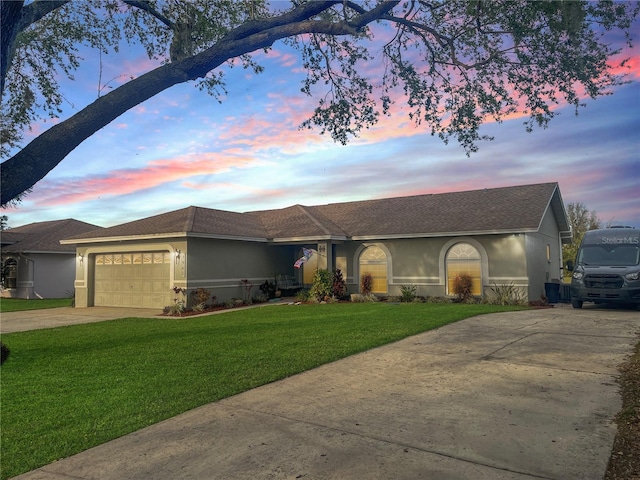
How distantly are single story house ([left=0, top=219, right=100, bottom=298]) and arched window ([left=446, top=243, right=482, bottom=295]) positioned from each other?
75.9 ft

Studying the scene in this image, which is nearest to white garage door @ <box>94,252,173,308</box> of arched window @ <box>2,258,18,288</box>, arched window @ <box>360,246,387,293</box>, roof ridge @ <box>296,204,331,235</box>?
roof ridge @ <box>296,204,331,235</box>

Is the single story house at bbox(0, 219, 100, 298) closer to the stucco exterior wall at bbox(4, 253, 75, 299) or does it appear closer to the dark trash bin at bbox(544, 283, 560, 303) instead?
the stucco exterior wall at bbox(4, 253, 75, 299)

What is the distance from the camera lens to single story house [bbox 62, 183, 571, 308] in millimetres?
18828

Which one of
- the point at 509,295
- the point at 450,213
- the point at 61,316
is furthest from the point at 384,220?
the point at 61,316

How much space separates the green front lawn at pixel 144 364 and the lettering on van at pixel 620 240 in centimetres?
517

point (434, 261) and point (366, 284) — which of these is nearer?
point (434, 261)

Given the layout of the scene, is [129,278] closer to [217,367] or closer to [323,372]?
[217,367]

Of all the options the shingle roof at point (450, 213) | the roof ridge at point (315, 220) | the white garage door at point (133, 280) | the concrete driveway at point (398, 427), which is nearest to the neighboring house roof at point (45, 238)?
the white garage door at point (133, 280)

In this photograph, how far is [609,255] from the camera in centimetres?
1606

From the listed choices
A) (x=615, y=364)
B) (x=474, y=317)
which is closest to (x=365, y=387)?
(x=615, y=364)

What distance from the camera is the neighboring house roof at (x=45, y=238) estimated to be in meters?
27.9

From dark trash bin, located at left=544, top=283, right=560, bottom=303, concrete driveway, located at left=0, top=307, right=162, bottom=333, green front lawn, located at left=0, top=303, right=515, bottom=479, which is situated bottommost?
concrete driveway, located at left=0, top=307, right=162, bottom=333

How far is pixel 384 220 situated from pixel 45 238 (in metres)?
22.1

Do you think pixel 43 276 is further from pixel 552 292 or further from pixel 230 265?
pixel 552 292
